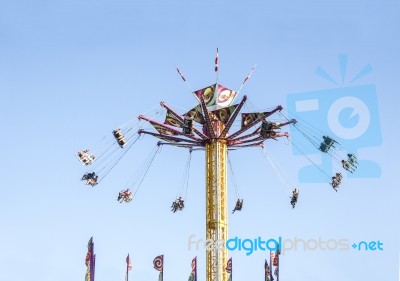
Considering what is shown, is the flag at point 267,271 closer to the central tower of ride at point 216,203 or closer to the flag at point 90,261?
the central tower of ride at point 216,203

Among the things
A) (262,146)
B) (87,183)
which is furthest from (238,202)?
(87,183)

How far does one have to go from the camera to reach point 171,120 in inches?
1882

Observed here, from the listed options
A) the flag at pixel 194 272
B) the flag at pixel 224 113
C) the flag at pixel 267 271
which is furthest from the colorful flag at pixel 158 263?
the flag at pixel 224 113

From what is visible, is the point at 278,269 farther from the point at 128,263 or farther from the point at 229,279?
the point at 128,263

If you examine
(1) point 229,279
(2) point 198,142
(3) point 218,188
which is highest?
(2) point 198,142

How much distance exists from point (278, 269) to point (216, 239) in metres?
9.19

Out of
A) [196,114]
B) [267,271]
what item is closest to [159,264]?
[267,271]

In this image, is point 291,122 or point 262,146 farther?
point 262,146

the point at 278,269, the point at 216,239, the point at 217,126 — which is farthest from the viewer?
the point at 278,269

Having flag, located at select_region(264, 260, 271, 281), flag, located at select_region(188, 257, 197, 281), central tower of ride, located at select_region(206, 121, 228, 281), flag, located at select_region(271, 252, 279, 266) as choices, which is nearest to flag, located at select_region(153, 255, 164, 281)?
flag, located at select_region(188, 257, 197, 281)

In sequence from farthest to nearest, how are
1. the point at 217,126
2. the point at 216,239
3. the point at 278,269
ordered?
1. the point at 278,269
2. the point at 217,126
3. the point at 216,239

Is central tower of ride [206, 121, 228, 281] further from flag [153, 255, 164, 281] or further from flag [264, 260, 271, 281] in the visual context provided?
flag [153, 255, 164, 281]

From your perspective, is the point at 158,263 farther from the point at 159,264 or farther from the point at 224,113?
the point at 224,113

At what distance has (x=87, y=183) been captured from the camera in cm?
4891
